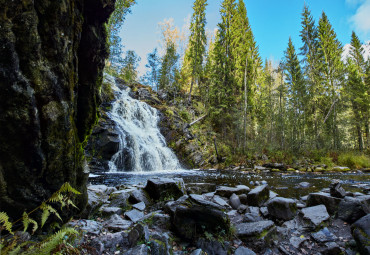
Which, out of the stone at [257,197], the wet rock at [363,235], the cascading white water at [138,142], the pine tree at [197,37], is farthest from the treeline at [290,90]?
the wet rock at [363,235]

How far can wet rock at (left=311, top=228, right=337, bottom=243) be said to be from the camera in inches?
145

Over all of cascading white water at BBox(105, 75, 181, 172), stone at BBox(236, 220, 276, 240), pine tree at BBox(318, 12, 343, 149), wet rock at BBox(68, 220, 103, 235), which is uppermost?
pine tree at BBox(318, 12, 343, 149)

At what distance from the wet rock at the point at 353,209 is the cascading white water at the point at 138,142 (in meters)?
12.8

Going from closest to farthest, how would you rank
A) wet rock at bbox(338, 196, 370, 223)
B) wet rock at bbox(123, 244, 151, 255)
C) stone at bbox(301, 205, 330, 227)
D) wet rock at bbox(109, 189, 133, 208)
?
wet rock at bbox(123, 244, 151, 255)
wet rock at bbox(338, 196, 370, 223)
stone at bbox(301, 205, 330, 227)
wet rock at bbox(109, 189, 133, 208)

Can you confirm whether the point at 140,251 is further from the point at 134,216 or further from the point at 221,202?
the point at 221,202

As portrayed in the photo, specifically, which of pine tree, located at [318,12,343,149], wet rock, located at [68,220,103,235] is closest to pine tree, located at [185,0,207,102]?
pine tree, located at [318,12,343,149]

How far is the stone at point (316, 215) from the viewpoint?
14.2 ft

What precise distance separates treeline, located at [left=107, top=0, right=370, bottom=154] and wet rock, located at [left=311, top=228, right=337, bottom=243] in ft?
56.0

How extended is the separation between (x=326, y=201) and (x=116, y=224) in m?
5.24

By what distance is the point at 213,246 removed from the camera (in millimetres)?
3309

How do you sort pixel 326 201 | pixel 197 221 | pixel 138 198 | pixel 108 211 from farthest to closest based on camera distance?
pixel 138 198
pixel 326 201
pixel 108 211
pixel 197 221

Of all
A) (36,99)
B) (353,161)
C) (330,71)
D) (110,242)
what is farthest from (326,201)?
(330,71)

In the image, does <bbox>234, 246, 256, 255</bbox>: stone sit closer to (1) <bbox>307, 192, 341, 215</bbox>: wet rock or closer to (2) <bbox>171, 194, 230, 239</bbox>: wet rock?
(2) <bbox>171, 194, 230, 239</bbox>: wet rock

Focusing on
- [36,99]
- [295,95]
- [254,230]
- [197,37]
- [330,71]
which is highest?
[197,37]
